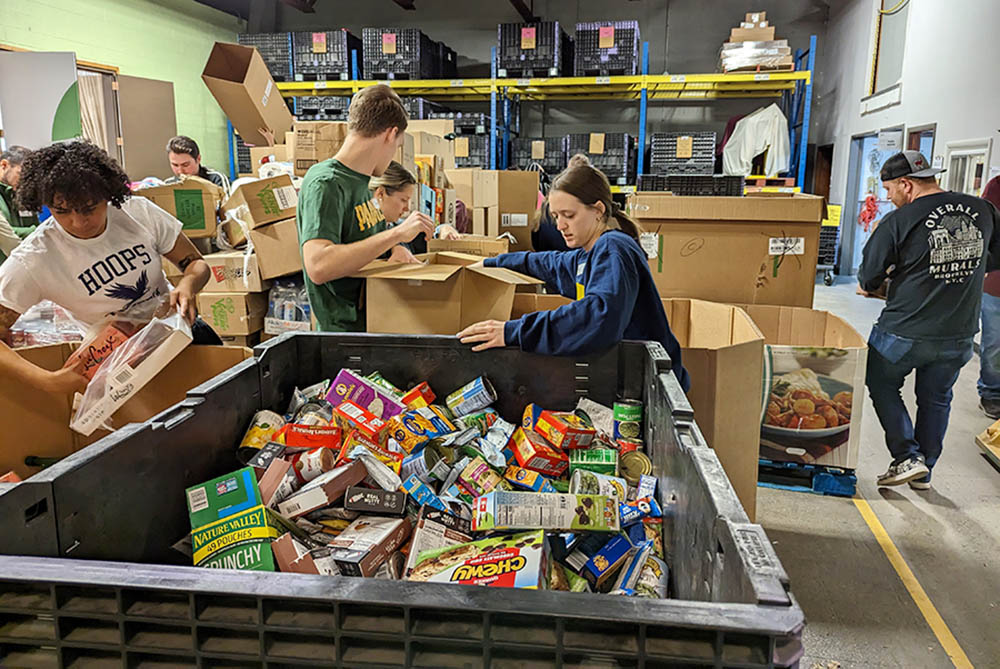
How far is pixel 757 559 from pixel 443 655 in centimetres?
32

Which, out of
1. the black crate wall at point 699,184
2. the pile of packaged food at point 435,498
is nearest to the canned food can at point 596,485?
the pile of packaged food at point 435,498

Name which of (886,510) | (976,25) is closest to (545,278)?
(886,510)

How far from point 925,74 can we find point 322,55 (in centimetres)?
663

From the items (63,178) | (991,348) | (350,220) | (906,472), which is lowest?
(906,472)

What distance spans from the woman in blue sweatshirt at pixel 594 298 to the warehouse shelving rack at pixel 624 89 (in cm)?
655

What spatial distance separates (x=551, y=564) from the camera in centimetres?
105

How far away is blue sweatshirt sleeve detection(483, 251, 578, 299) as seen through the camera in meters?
2.16

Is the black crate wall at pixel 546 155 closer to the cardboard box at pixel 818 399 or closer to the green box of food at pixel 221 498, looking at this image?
the cardboard box at pixel 818 399

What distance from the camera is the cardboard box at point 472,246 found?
2.93 meters

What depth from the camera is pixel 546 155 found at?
8.75 m

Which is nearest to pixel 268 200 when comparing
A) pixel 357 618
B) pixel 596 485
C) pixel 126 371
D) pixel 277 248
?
pixel 277 248

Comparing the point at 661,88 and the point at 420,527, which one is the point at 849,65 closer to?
the point at 661,88

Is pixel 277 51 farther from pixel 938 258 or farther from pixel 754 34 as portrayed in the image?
pixel 938 258

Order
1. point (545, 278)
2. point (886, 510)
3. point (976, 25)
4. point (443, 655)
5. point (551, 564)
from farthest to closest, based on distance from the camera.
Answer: point (976, 25), point (886, 510), point (545, 278), point (551, 564), point (443, 655)
